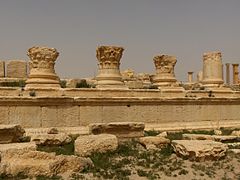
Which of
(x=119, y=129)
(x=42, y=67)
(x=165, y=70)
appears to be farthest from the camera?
(x=165, y=70)

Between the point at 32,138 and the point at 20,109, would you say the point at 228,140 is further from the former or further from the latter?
the point at 20,109

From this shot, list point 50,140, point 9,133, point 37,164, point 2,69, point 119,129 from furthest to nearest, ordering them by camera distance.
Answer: point 2,69 < point 119,129 < point 50,140 < point 9,133 < point 37,164

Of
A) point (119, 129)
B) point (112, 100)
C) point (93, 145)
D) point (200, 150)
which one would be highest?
point (112, 100)

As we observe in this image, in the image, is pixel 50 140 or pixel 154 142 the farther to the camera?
pixel 154 142

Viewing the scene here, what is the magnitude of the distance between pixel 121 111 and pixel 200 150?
5702mm

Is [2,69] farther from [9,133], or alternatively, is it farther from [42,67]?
[9,133]

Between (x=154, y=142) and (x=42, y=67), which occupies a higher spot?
(x=42, y=67)

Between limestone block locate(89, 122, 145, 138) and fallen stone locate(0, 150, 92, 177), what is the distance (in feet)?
9.85

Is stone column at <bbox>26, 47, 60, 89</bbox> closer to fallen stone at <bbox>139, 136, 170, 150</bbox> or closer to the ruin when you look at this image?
the ruin

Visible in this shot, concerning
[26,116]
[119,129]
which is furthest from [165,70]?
[26,116]

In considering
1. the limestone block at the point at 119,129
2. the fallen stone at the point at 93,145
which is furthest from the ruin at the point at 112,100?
the fallen stone at the point at 93,145

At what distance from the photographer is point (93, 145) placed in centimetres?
1034

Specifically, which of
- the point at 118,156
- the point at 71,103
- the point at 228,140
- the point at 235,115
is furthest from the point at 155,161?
the point at 235,115

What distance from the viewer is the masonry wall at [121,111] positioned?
44.5ft
